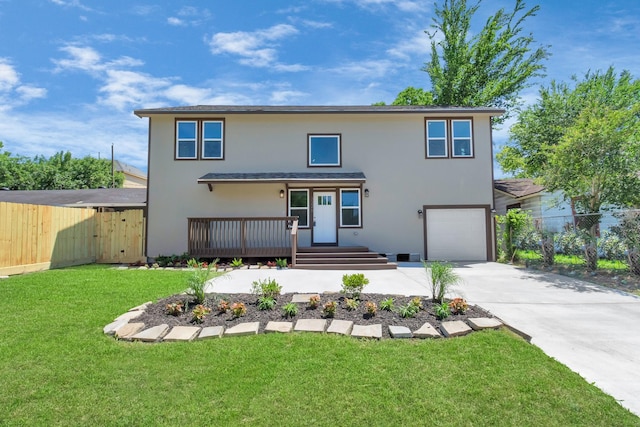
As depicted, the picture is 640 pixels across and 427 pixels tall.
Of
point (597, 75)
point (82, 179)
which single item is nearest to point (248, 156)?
point (597, 75)

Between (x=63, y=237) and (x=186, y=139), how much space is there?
5.04m

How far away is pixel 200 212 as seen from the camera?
39.6 feet

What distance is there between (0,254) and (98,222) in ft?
12.5

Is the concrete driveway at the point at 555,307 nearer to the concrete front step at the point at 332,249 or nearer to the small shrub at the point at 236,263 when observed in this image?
the small shrub at the point at 236,263

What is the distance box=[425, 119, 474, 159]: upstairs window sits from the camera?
492 inches

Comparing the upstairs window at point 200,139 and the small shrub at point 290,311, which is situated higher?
the upstairs window at point 200,139

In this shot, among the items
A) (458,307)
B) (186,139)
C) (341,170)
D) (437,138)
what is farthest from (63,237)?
(437,138)

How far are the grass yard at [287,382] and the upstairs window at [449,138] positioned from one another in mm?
9634

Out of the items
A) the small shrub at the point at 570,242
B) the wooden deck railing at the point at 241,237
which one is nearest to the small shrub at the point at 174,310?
the wooden deck railing at the point at 241,237

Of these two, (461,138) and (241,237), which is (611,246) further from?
(241,237)

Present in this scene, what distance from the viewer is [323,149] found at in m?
12.6

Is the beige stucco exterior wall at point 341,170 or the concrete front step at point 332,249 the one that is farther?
the beige stucco exterior wall at point 341,170

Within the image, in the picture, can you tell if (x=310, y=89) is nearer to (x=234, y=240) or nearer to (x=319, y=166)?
(x=319, y=166)

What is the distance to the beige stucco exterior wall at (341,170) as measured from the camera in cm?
1206
